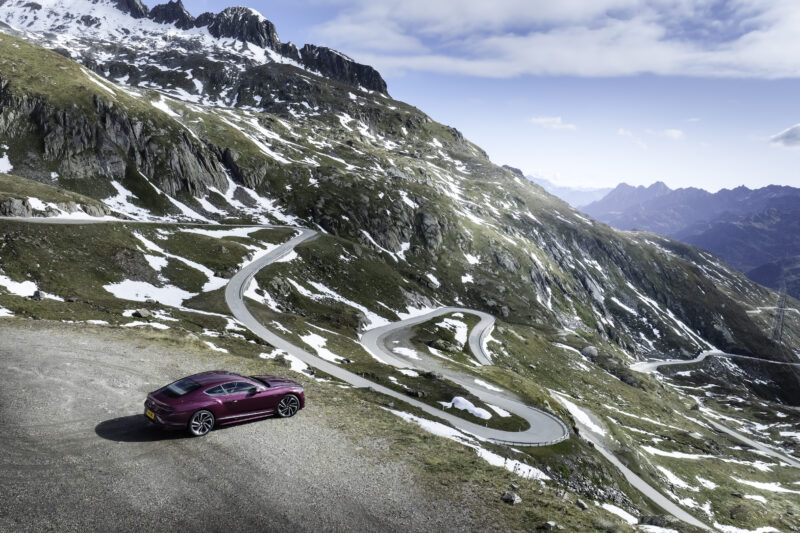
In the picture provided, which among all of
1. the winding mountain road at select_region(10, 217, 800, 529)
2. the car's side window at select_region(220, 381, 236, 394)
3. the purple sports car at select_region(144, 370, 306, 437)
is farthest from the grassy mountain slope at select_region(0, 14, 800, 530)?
the car's side window at select_region(220, 381, 236, 394)

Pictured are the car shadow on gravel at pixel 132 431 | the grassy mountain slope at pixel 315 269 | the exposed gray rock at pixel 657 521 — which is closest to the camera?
the car shadow on gravel at pixel 132 431

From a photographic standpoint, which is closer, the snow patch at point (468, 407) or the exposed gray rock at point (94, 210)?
the snow patch at point (468, 407)

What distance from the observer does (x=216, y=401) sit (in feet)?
57.5

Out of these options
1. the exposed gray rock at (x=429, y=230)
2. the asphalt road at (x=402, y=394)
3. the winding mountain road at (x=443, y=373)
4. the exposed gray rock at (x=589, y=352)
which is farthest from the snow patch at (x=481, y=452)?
the exposed gray rock at (x=429, y=230)

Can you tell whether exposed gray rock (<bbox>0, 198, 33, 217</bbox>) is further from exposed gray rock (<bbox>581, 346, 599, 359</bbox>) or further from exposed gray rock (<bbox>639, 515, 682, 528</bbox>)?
exposed gray rock (<bbox>581, 346, 599, 359</bbox>)

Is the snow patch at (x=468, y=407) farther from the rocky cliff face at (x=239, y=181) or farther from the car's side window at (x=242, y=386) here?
the rocky cliff face at (x=239, y=181)

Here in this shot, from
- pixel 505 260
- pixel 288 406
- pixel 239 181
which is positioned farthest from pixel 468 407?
pixel 505 260

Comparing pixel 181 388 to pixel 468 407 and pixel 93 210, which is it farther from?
pixel 93 210

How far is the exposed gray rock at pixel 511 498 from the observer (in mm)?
15117

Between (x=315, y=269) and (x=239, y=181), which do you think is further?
(x=239, y=181)

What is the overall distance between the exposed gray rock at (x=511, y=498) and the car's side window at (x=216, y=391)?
1258cm

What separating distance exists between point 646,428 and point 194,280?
330 ft

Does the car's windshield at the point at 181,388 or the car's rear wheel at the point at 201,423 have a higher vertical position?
the car's windshield at the point at 181,388

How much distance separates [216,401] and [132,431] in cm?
328
